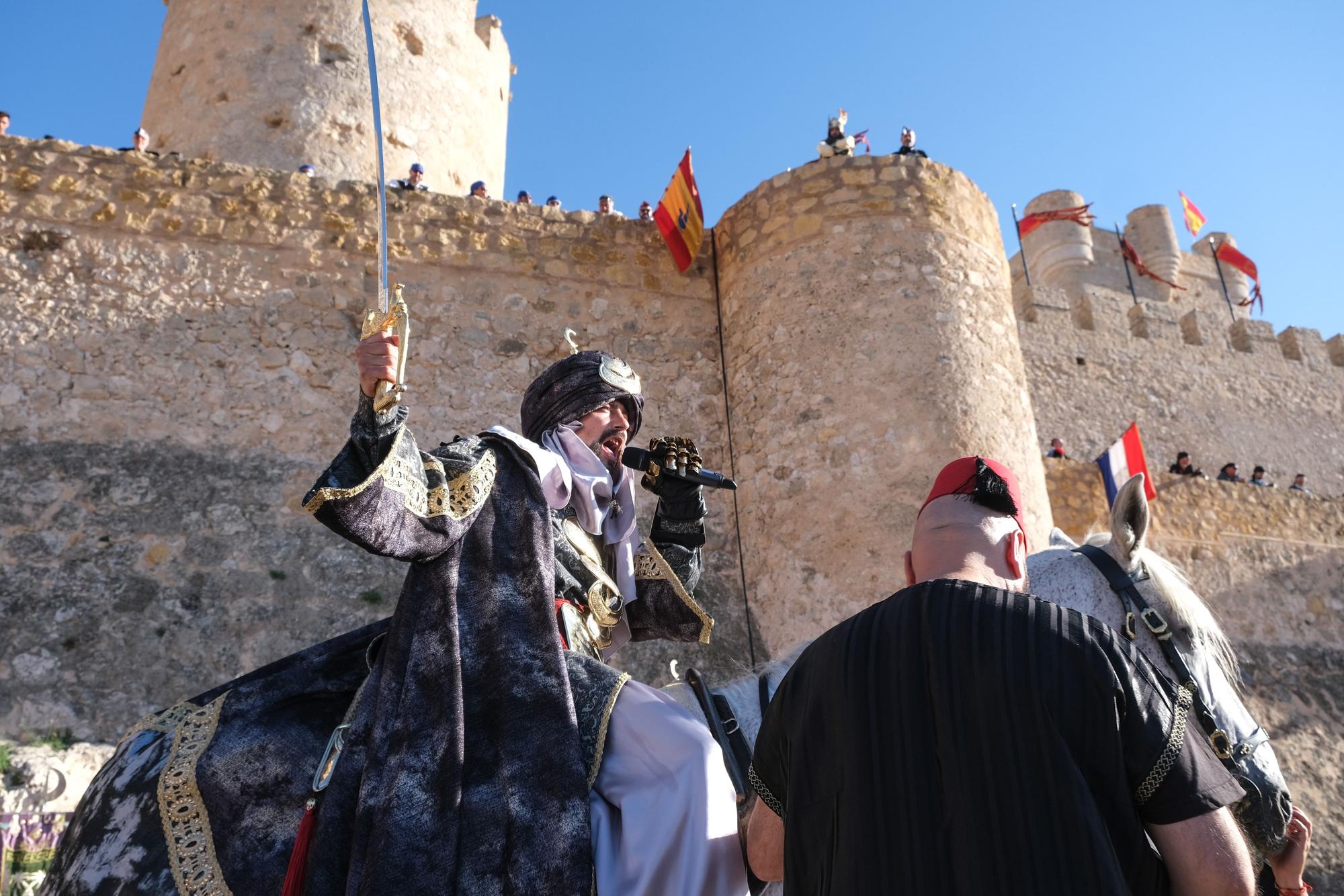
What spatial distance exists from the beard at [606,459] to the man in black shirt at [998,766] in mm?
1564

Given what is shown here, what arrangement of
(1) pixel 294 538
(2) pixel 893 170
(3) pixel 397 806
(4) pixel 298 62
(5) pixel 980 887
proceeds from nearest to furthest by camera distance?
(5) pixel 980 887, (3) pixel 397 806, (1) pixel 294 538, (2) pixel 893 170, (4) pixel 298 62

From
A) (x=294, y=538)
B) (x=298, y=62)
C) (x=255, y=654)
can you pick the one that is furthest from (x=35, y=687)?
(x=298, y=62)

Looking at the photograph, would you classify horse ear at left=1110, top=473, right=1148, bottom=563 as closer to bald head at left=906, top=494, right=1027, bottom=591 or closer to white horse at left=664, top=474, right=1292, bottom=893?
white horse at left=664, top=474, right=1292, bottom=893

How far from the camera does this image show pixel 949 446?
716cm

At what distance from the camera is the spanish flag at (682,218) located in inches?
329

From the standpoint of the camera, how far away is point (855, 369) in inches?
293

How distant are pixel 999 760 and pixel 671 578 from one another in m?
1.84

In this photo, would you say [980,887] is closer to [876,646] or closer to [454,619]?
[876,646]

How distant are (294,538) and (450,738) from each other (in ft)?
14.7

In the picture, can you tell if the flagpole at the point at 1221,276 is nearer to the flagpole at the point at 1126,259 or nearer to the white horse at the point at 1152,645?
the flagpole at the point at 1126,259

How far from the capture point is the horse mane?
9.46 ft

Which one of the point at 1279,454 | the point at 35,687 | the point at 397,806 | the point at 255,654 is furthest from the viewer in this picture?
the point at 1279,454

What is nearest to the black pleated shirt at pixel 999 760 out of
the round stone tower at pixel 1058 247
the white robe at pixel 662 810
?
the white robe at pixel 662 810

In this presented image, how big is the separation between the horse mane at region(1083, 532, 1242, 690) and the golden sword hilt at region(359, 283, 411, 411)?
193cm
